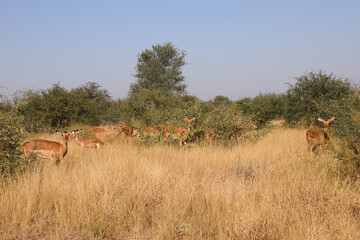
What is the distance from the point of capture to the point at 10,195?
14.3 ft

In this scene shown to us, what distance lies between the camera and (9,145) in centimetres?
561

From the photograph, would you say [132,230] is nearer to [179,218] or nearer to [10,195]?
[179,218]

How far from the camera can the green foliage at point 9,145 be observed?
17.5 ft

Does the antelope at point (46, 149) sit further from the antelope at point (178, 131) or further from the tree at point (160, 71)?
the tree at point (160, 71)

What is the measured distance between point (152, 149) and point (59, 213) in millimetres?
5457

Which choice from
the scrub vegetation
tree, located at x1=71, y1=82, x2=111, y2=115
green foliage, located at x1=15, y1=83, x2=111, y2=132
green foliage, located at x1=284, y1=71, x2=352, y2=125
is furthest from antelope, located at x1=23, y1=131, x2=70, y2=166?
tree, located at x1=71, y1=82, x2=111, y2=115

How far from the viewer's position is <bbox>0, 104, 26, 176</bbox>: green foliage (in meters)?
5.33

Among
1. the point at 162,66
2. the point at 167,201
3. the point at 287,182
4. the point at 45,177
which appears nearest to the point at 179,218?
the point at 167,201

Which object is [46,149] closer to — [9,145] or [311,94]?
[9,145]

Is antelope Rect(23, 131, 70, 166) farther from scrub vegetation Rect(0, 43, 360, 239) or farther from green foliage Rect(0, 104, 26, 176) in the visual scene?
green foliage Rect(0, 104, 26, 176)

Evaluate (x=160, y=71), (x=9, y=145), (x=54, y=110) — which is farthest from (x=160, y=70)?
(x=9, y=145)

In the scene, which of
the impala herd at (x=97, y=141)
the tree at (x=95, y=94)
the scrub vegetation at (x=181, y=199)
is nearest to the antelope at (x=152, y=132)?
the impala herd at (x=97, y=141)

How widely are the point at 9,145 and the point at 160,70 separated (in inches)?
1239

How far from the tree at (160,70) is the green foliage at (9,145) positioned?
99.2 feet
